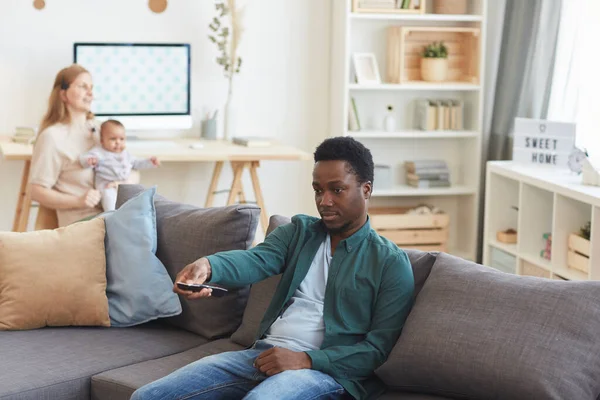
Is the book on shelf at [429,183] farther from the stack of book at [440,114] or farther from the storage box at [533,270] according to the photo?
the storage box at [533,270]

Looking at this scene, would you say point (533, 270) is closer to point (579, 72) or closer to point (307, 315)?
point (579, 72)

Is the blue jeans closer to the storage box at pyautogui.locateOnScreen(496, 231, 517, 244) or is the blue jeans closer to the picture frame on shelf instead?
the storage box at pyautogui.locateOnScreen(496, 231, 517, 244)

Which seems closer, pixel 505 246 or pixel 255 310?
pixel 255 310

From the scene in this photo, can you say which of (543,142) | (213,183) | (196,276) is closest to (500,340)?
(196,276)

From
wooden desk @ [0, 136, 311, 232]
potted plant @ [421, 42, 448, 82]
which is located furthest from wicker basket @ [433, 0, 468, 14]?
wooden desk @ [0, 136, 311, 232]

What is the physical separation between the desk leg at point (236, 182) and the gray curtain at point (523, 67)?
1.45m

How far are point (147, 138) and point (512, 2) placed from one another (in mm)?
2095

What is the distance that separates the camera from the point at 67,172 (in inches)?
162

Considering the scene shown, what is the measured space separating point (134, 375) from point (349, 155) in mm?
834

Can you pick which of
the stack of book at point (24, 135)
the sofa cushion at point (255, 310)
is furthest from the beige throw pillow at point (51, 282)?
the stack of book at point (24, 135)

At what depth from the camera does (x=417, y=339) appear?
2309mm

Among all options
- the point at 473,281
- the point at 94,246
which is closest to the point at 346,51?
the point at 94,246

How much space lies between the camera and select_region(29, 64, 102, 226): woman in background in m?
4.03

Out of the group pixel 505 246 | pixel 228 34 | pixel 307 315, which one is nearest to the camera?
pixel 307 315
